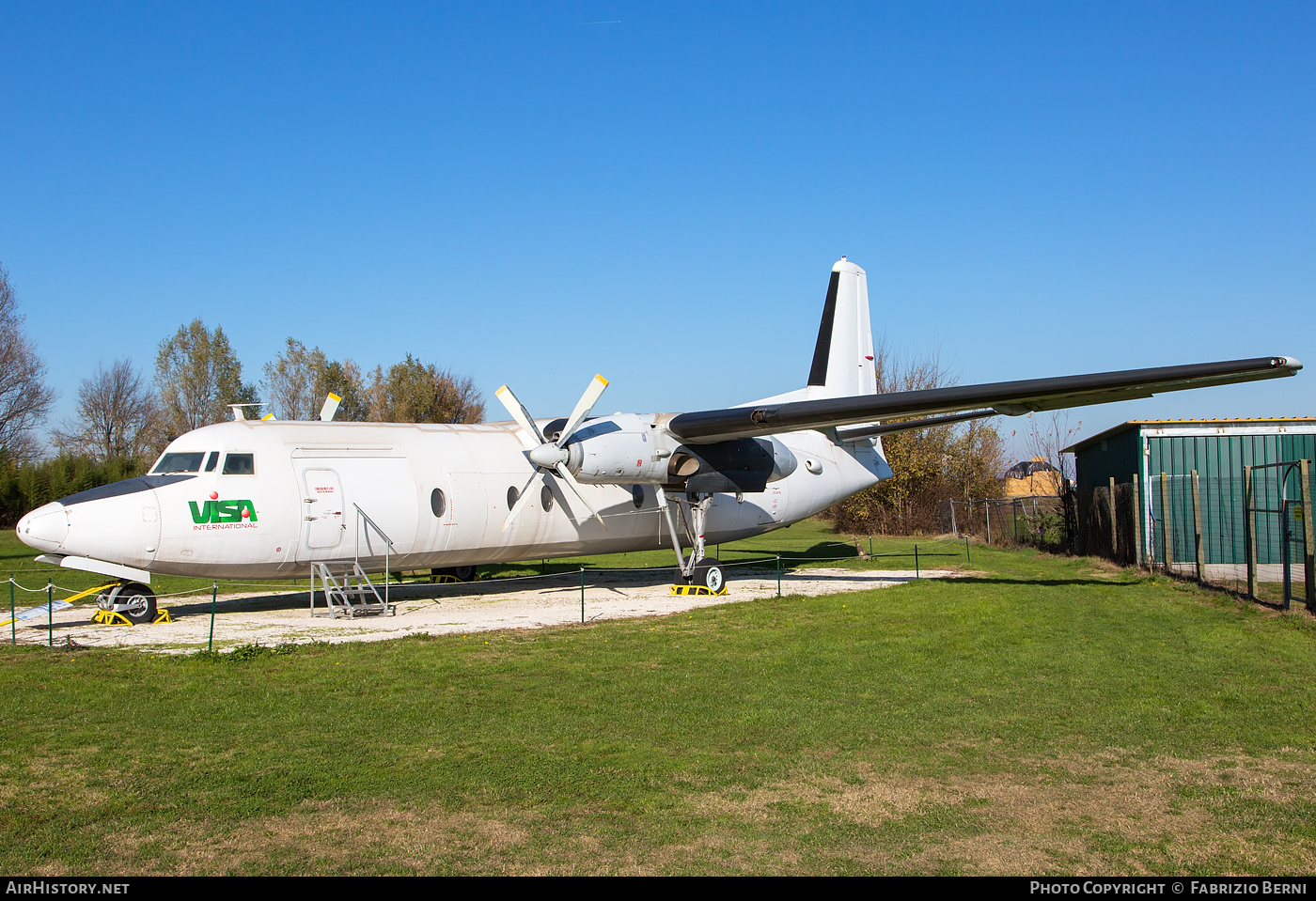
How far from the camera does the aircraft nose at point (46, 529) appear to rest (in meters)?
14.6

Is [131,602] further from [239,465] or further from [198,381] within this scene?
[198,381]

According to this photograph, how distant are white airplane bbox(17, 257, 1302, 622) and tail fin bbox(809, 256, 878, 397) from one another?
2.31 meters

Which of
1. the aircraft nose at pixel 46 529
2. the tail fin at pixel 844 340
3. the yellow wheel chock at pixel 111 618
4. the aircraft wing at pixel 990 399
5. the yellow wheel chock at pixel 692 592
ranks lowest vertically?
the yellow wheel chock at pixel 692 592

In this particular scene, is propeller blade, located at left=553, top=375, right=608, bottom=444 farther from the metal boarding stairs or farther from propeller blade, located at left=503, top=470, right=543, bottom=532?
the metal boarding stairs

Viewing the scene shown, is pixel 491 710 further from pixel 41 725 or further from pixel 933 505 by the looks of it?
pixel 933 505

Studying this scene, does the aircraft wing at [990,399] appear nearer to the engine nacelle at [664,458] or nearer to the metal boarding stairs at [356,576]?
the engine nacelle at [664,458]

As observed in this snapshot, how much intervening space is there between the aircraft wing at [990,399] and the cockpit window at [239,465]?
7944 mm

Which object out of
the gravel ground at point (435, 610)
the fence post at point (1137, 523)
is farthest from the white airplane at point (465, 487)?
the fence post at point (1137, 523)

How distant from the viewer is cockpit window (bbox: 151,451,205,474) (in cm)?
1606

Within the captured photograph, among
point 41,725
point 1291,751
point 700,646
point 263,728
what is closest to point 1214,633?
point 1291,751

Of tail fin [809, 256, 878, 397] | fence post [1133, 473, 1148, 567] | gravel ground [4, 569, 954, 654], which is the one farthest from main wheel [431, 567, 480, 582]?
fence post [1133, 473, 1148, 567]

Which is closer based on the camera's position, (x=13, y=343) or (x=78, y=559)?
(x=78, y=559)

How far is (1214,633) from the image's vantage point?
1312cm
